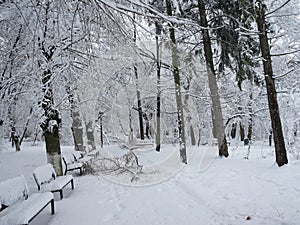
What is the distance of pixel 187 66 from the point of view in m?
11.9

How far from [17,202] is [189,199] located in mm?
3056

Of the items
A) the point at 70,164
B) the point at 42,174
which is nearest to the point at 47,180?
the point at 42,174

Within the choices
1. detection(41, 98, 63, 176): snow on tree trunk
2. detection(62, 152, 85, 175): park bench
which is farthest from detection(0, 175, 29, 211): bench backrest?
detection(62, 152, 85, 175): park bench

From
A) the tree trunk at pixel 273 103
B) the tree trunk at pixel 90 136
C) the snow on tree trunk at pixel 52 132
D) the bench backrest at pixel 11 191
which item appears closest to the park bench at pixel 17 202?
the bench backrest at pixel 11 191

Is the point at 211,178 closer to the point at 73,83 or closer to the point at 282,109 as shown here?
the point at 73,83

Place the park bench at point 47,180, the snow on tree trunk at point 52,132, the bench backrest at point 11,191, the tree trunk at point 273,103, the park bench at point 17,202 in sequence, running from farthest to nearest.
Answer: the snow on tree trunk at point 52,132
the tree trunk at point 273,103
the park bench at point 47,180
the bench backrest at point 11,191
the park bench at point 17,202

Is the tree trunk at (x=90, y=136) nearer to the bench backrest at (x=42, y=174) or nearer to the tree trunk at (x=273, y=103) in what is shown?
the bench backrest at (x=42, y=174)

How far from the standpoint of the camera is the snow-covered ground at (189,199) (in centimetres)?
402

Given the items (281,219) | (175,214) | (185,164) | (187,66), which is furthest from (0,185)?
(187,66)

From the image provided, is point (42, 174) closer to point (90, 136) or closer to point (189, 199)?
point (189, 199)

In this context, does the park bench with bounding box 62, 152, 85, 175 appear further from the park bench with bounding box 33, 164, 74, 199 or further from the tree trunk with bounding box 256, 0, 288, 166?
the tree trunk with bounding box 256, 0, 288, 166

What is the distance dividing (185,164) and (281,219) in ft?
18.1

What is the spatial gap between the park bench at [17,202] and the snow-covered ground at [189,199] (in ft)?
1.33

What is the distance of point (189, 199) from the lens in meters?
5.04
